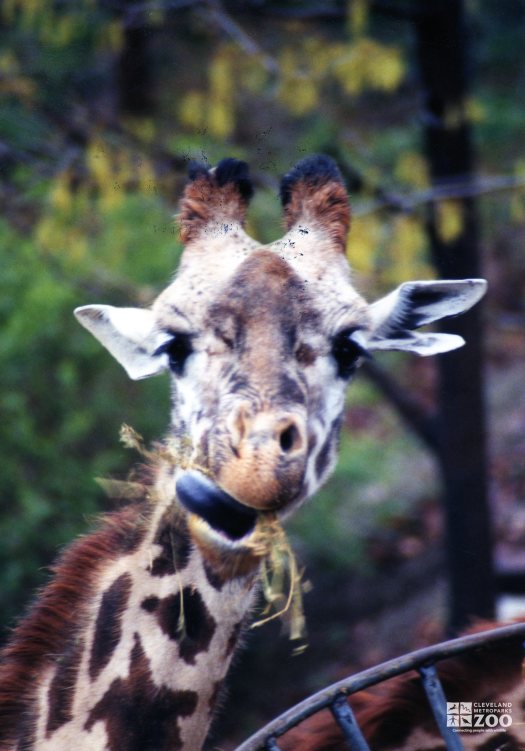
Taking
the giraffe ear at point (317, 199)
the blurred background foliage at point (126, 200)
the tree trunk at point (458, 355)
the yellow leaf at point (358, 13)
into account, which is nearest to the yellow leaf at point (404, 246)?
the blurred background foliage at point (126, 200)

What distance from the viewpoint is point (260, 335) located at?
296cm

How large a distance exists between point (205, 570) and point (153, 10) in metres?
4.65

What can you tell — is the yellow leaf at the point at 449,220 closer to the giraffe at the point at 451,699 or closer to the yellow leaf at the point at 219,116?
the yellow leaf at the point at 219,116

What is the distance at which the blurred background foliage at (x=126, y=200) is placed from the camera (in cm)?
656

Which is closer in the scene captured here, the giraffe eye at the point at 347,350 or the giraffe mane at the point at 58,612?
the giraffe mane at the point at 58,612

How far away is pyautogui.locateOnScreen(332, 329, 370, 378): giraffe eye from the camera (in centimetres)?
316

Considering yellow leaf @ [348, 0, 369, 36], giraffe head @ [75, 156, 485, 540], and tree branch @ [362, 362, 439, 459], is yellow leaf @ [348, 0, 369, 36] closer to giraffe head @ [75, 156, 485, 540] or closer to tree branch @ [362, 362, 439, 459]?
tree branch @ [362, 362, 439, 459]

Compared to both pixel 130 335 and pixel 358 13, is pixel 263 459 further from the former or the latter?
pixel 358 13

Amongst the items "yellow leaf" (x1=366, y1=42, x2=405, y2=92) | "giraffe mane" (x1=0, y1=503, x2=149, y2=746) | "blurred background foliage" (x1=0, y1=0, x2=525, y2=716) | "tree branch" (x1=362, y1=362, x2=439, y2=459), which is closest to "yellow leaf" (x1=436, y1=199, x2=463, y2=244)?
"blurred background foliage" (x1=0, y1=0, x2=525, y2=716)

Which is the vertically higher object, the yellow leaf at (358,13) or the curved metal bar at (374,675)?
the yellow leaf at (358,13)

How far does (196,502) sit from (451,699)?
3.43 ft

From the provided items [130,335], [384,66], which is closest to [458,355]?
[384,66]

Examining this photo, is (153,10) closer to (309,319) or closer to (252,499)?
(309,319)

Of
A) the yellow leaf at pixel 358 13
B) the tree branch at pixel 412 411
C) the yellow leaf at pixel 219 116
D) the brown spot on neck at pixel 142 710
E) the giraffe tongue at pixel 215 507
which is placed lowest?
the tree branch at pixel 412 411
